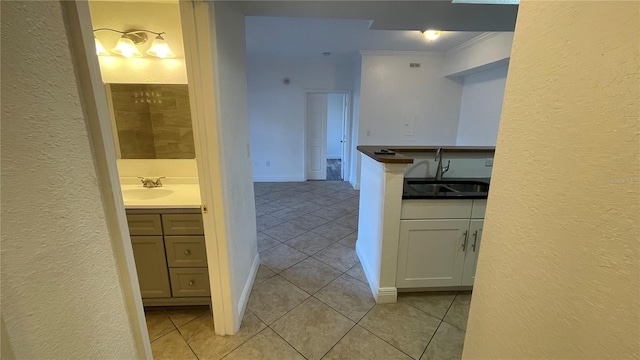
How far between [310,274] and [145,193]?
1.52 m

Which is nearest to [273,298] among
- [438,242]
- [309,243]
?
[309,243]

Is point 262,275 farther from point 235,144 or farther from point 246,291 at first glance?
point 235,144

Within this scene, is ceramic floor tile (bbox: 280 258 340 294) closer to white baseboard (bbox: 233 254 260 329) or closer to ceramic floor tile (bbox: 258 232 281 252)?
white baseboard (bbox: 233 254 260 329)

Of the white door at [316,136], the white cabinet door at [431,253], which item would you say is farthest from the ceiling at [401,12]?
the white door at [316,136]

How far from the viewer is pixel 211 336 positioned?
1.72 meters

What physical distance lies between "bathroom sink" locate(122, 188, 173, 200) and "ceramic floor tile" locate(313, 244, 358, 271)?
1.52m

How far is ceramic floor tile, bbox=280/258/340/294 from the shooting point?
2240mm

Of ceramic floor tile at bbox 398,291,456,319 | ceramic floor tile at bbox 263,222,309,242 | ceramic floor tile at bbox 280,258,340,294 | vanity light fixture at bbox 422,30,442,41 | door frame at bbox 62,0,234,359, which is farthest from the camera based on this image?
vanity light fixture at bbox 422,30,442,41

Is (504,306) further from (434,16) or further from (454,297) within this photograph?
(434,16)

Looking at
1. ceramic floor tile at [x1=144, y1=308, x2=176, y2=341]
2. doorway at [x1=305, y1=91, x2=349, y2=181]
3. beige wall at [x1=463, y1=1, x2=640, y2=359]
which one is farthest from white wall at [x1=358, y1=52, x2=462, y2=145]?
beige wall at [x1=463, y1=1, x2=640, y2=359]

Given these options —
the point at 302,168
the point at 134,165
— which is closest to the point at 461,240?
the point at 134,165

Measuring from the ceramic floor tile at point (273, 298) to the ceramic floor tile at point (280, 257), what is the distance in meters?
0.21

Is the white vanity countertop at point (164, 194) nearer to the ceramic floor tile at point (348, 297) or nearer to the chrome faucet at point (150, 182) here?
the chrome faucet at point (150, 182)

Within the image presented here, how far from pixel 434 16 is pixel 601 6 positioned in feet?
6.67
